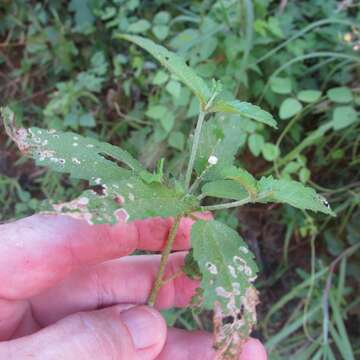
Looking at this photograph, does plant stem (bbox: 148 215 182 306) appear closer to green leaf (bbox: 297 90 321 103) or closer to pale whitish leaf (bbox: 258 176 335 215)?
pale whitish leaf (bbox: 258 176 335 215)

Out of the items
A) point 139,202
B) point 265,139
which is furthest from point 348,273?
point 139,202

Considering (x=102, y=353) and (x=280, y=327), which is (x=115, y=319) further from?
(x=280, y=327)

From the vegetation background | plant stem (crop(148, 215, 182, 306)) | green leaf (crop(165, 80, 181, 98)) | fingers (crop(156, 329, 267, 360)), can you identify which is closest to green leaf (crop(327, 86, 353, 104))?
the vegetation background

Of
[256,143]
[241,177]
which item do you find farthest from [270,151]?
[241,177]

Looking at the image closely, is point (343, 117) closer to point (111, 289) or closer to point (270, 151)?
point (270, 151)

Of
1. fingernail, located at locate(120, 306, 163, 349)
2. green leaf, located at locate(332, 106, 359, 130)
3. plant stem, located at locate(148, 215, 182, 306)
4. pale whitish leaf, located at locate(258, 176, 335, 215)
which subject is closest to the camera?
pale whitish leaf, located at locate(258, 176, 335, 215)

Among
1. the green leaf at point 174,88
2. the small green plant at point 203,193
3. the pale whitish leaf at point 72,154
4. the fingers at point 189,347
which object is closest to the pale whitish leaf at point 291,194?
the small green plant at point 203,193

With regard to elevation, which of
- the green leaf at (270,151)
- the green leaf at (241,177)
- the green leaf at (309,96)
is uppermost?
the green leaf at (241,177)

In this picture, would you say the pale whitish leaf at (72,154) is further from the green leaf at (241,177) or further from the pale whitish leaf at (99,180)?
the green leaf at (241,177)
